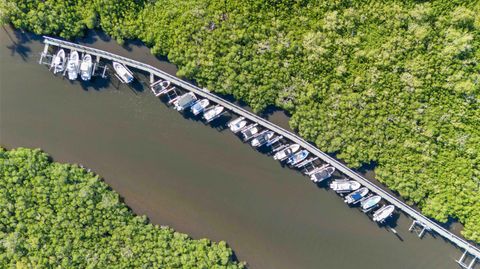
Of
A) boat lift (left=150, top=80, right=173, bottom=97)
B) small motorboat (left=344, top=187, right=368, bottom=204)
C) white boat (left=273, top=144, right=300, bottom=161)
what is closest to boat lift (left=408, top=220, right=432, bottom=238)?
small motorboat (left=344, top=187, right=368, bottom=204)

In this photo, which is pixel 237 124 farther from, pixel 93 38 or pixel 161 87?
pixel 93 38

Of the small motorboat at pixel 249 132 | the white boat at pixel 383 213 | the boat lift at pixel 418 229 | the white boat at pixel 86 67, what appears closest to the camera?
the white boat at pixel 86 67

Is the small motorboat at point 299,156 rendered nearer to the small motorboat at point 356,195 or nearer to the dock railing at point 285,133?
the dock railing at point 285,133

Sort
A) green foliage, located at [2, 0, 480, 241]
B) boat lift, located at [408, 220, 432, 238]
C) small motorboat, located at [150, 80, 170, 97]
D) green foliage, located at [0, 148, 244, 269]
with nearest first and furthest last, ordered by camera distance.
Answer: green foliage, located at [2, 0, 480, 241] < green foliage, located at [0, 148, 244, 269] < small motorboat, located at [150, 80, 170, 97] < boat lift, located at [408, 220, 432, 238]

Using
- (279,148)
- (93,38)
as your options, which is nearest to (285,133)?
(279,148)

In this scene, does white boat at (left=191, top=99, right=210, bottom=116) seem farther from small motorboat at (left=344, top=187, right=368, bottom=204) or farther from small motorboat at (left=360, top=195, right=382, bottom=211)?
small motorboat at (left=360, top=195, right=382, bottom=211)

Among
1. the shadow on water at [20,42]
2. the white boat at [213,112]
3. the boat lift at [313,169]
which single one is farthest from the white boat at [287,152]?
the shadow on water at [20,42]
